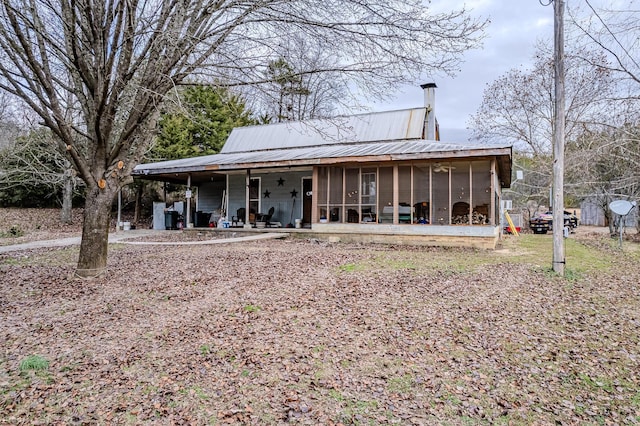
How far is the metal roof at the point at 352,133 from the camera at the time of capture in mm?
15008

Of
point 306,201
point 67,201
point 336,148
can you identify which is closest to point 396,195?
point 336,148

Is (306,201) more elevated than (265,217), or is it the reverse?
(306,201)

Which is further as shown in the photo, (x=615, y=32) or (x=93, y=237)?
(x=615, y=32)

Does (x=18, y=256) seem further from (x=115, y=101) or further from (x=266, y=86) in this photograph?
(x=266, y=86)

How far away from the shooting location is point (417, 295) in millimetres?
5266

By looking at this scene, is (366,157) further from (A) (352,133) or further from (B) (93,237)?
(B) (93,237)

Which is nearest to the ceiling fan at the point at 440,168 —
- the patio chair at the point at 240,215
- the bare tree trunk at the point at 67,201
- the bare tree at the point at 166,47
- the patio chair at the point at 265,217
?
the bare tree at the point at 166,47

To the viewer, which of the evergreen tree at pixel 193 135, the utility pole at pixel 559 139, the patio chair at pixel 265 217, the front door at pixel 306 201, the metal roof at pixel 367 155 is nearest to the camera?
the utility pole at pixel 559 139

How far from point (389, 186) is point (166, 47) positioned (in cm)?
754

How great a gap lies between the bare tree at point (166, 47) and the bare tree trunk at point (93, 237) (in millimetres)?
17

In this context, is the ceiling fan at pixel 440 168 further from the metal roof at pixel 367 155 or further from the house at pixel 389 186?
the metal roof at pixel 367 155

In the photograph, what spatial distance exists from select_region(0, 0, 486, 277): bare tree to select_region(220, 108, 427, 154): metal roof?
7.22 m

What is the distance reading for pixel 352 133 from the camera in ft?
46.8

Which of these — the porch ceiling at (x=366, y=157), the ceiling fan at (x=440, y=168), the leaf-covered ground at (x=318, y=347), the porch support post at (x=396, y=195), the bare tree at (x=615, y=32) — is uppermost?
the bare tree at (x=615, y=32)
